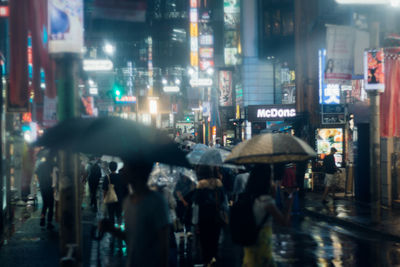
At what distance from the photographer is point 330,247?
1238cm

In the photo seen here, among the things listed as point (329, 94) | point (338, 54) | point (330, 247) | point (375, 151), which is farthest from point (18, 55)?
point (329, 94)

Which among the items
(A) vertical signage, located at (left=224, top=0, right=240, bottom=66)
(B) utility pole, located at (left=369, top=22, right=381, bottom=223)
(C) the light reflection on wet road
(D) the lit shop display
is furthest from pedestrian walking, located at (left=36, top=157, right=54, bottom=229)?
(A) vertical signage, located at (left=224, top=0, right=240, bottom=66)

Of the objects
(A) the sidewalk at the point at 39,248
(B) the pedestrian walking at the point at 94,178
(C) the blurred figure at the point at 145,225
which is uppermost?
(C) the blurred figure at the point at 145,225

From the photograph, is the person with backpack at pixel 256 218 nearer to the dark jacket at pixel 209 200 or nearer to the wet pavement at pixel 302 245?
the dark jacket at pixel 209 200

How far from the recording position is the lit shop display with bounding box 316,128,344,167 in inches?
979

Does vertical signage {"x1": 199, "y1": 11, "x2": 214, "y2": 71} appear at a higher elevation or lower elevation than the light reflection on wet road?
higher

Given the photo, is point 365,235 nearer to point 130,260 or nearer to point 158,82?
point 130,260

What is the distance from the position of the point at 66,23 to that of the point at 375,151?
33.9 feet

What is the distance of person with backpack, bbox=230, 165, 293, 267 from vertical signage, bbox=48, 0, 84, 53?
8.69ft

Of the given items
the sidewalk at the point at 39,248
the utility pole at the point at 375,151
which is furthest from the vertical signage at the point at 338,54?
the sidewalk at the point at 39,248

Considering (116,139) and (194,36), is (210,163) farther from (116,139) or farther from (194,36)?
(194,36)

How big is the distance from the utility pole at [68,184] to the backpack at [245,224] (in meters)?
1.79

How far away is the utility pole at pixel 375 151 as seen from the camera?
1477 centimetres

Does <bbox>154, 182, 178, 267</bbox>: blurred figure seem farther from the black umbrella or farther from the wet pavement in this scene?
the black umbrella
